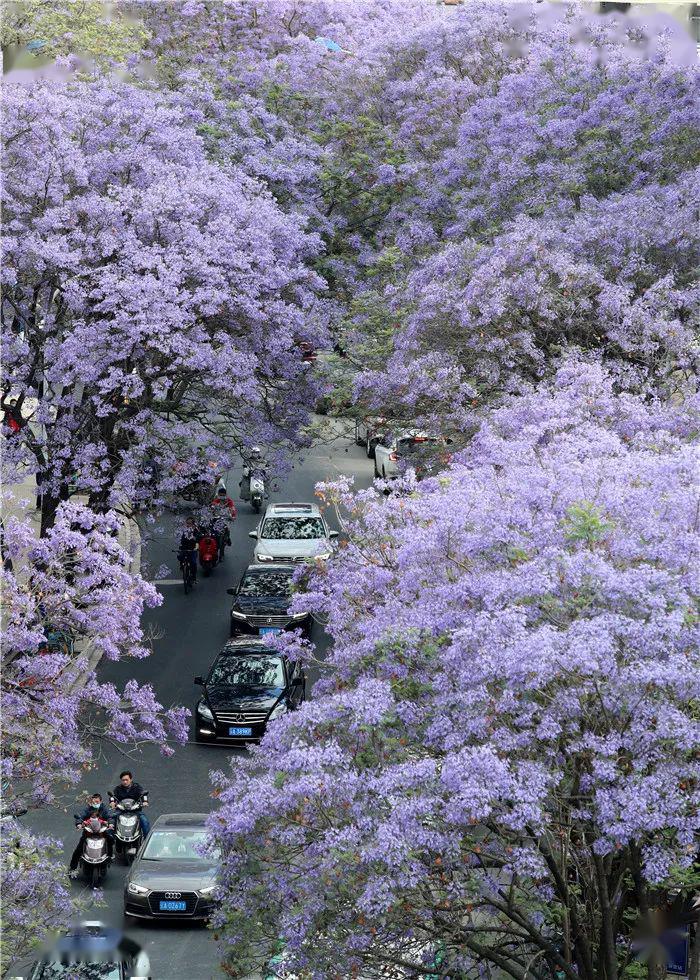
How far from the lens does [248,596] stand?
28219mm

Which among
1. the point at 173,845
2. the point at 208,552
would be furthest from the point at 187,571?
the point at 173,845

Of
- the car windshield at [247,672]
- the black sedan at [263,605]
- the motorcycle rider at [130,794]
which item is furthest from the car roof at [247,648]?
the motorcycle rider at [130,794]

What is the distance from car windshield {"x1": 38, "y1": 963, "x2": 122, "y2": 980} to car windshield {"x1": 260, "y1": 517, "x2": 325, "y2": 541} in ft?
59.5

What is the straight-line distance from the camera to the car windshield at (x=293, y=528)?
32.1 metres

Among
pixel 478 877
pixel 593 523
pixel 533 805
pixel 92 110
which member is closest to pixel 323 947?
pixel 478 877

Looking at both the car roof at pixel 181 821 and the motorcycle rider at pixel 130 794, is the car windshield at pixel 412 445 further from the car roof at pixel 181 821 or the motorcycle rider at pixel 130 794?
the car roof at pixel 181 821

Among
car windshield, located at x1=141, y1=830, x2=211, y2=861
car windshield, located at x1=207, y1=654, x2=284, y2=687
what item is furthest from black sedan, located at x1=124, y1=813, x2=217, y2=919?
car windshield, located at x1=207, y1=654, x2=284, y2=687

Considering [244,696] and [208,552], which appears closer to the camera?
[244,696]

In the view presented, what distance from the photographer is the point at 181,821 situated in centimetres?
1878

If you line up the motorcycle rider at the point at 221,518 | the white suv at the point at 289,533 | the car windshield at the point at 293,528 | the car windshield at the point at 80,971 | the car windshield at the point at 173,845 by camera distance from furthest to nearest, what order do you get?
the car windshield at the point at 293,528, the white suv at the point at 289,533, the motorcycle rider at the point at 221,518, the car windshield at the point at 173,845, the car windshield at the point at 80,971

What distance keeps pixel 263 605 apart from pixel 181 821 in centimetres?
924

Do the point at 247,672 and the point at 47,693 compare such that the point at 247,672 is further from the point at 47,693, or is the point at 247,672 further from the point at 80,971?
the point at 80,971

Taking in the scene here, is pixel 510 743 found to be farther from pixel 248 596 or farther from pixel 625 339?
pixel 248 596

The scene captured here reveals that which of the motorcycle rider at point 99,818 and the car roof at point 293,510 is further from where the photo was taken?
the car roof at point 293,510
